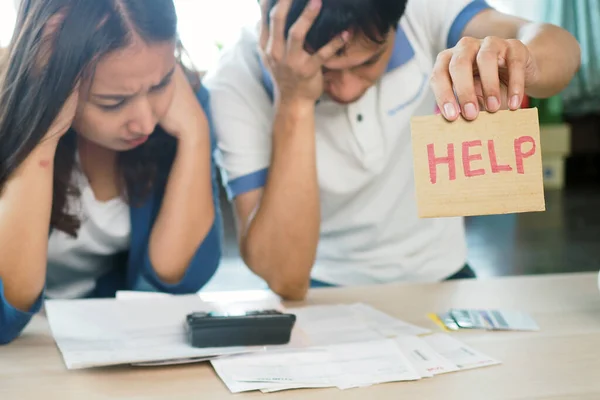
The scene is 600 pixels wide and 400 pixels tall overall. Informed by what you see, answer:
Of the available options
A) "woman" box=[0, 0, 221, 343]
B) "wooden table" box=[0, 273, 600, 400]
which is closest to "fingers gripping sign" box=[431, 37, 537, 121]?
"wooden table" box=[0, 273, 600, 400]

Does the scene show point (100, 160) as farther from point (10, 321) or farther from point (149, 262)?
point (10, 321)

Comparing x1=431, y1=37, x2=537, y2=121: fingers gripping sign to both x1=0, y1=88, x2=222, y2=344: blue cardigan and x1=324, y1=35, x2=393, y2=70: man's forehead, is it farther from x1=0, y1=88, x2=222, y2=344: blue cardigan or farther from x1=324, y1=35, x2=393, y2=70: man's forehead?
x1=0, y1=88, x2=222, y2=344: blue cardigan

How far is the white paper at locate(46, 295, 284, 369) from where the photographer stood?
2.69 ft

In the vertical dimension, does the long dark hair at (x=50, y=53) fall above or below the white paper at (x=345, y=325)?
above

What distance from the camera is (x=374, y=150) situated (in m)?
1.33

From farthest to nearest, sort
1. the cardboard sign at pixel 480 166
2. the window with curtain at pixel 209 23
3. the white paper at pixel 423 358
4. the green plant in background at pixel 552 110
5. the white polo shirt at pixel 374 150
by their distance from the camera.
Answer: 1. the green plant in background at pixel 552 110
2. the window with curtain at pixel 209 23
3. the white polo shirt at pixel 374 150
4. the white paper at pixel 423 358
5. the cardboard sign at pixel 480 166

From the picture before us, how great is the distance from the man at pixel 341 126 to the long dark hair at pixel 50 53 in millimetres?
226

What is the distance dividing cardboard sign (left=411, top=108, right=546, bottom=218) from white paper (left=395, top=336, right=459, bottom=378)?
188 mm

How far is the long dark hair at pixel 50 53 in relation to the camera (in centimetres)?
98

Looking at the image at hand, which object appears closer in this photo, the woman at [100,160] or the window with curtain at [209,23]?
the woman at [100,160]

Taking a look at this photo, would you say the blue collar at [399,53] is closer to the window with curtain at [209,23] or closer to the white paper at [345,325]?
the white paper at [345,325]

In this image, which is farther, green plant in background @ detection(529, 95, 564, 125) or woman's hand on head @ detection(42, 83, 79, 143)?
green plant in background @ detection(529, 95, 564, 125)

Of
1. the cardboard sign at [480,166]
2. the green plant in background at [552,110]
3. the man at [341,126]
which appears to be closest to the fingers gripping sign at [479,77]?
the cardboard sign at [480,166]

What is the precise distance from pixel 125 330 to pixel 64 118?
0.97ft
